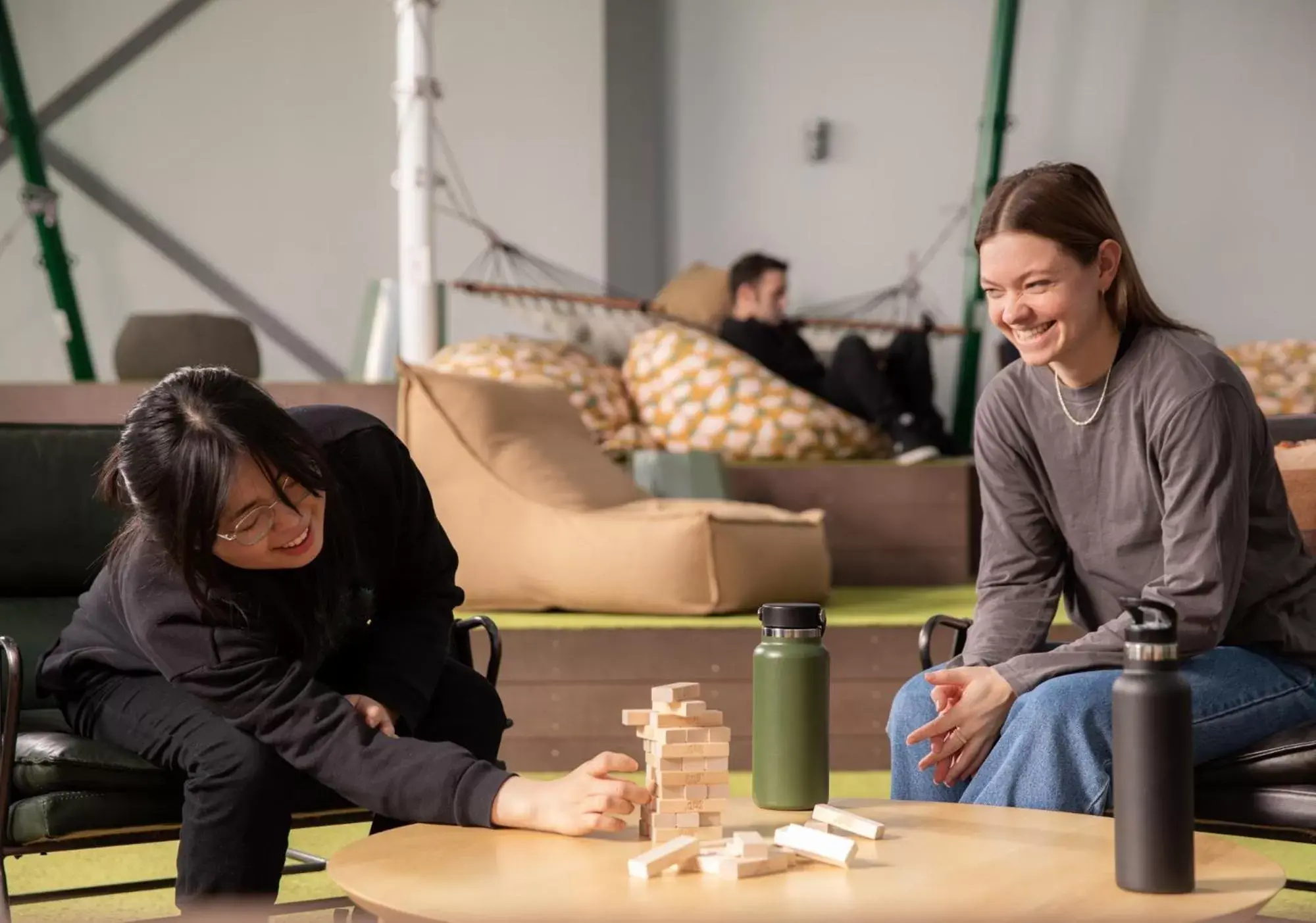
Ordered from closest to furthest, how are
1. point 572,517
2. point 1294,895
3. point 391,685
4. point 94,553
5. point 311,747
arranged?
point 311,747 < point 391,685 < point 94,553 < point 1294,895 < point 572,517

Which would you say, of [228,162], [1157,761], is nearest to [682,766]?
Answer: [1157,761]

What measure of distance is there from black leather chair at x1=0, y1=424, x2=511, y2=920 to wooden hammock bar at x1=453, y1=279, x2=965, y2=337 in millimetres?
2920

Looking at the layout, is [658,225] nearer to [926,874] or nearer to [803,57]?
[803,57]

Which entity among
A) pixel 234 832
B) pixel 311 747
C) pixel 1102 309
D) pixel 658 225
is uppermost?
pixel 658 225

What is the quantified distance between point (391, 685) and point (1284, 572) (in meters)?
1.04

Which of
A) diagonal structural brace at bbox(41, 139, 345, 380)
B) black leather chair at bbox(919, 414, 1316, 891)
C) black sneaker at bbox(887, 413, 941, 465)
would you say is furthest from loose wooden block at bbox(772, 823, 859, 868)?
diagonal structural brace at bbox(41, 139, 345, 380)

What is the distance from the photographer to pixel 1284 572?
1832 millimetres

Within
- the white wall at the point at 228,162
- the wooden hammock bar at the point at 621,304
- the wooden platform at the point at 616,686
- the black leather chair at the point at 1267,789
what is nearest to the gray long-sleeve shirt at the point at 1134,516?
the black leather chair at the point at 1267,789

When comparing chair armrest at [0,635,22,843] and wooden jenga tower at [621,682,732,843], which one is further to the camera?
chair armrest at [0,635,22,843]

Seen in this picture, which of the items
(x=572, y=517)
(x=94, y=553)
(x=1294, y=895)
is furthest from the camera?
(x=572, y=517)

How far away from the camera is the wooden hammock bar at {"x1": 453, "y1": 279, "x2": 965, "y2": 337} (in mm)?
5173

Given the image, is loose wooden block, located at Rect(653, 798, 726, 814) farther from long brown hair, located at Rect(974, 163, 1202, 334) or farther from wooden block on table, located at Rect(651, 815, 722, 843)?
long brown hair, located at Rect(974, 163, 1202, 334)

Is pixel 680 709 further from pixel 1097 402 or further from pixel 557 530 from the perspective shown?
pixel 557 530

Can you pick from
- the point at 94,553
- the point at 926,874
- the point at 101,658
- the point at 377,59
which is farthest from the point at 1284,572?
the point at 377,59
